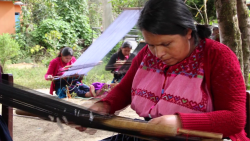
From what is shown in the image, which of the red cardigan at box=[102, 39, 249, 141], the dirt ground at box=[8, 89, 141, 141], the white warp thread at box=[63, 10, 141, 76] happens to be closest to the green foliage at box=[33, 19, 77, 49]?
the white warp thread at box=[63, 10, 141, 76]

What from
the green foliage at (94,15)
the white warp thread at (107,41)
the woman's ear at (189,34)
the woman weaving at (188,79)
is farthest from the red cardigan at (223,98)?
the green foliage at (94,15)

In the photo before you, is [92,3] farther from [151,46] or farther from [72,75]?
[151,46]

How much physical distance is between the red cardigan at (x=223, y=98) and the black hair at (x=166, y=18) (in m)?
0.19

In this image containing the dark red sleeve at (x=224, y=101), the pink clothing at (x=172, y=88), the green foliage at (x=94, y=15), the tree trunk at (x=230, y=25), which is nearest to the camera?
the dark red sleeve at (x=224, y=101)

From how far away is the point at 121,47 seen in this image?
6758 mm

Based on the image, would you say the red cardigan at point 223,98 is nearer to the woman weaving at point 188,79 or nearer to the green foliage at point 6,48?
the woman weaving at point 188,79

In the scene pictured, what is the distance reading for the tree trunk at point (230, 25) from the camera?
10.6ft

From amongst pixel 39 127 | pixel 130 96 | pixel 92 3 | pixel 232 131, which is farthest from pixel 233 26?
pixel 92 3

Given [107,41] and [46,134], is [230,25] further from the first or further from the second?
[107,41]

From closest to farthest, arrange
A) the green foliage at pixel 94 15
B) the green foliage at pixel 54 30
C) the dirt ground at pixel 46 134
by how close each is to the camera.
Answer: the dirt ground at pixel 46 134 < the green foliage at pixel 54 30 < the green foliage at pixel 94 15

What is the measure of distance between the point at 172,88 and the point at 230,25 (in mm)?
2219

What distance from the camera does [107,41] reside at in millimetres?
6066

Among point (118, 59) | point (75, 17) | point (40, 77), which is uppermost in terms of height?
point (75, 17)

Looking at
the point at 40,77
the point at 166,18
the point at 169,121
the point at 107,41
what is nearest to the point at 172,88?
the point at 169,121
